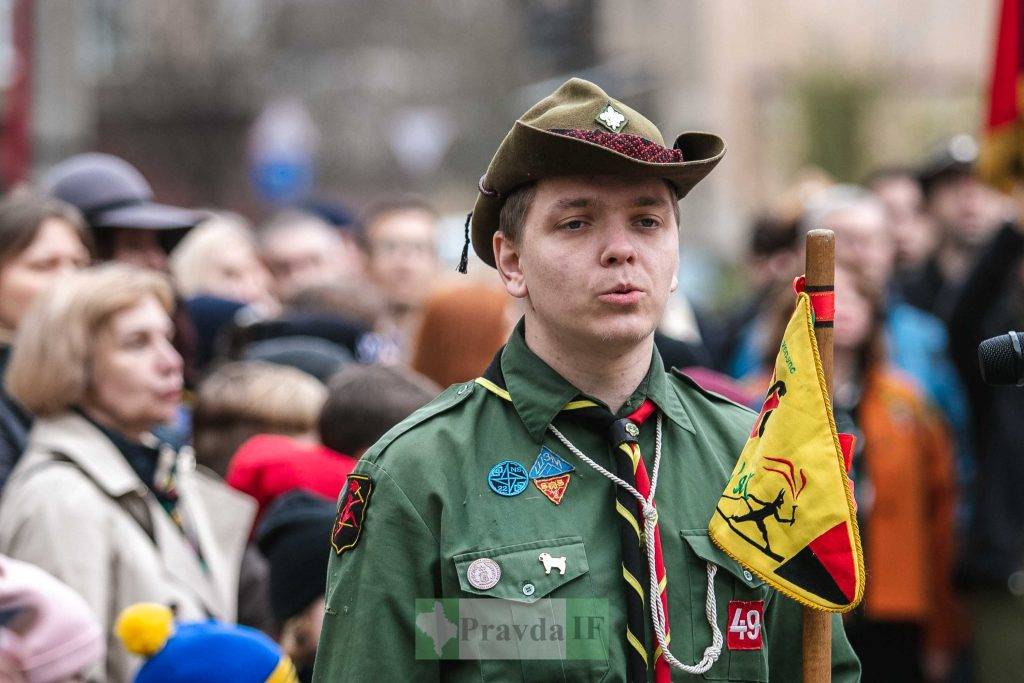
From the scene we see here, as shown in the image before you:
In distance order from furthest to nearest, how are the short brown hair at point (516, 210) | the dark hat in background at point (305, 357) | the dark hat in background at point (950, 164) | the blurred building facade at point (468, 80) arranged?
the blurred building facade at point (468, 80), the dark hat in background at point (950, 164), the dark hat in background at point (305, 357), the short brown hair at point (516, 210)

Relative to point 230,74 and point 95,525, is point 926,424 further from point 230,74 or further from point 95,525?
point 230,74

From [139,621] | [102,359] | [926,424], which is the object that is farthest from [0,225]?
[926,424]

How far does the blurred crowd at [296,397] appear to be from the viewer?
4266mm

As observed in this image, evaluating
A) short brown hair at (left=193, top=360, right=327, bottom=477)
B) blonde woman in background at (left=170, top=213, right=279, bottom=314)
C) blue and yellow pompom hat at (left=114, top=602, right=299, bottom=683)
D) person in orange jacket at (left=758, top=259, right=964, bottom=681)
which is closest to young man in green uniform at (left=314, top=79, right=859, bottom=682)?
blue and yellow pompom hat at (left=114, top=602, right=299, bottom=683)

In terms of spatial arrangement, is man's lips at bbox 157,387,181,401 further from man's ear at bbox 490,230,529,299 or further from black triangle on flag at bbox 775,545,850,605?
black triangle on flag at bbox 775,545,850,605

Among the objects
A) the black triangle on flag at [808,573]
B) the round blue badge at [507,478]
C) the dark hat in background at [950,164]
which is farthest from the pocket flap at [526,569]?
the dark hat in background at [950,164]

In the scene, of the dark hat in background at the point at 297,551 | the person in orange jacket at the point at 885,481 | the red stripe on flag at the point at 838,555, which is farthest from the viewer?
the person in orange jacket at the point at 885,481

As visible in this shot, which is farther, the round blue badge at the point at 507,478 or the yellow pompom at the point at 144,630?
the yellow pompom at the point at 144,630

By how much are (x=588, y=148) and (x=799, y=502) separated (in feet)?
2.35

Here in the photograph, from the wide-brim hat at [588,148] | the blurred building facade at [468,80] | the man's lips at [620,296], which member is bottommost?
the blurred building facade at [468,80]

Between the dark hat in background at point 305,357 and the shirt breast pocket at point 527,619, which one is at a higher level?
the shirt breast pocket at point 527,619

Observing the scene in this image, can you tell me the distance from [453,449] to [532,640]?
1.20 ft

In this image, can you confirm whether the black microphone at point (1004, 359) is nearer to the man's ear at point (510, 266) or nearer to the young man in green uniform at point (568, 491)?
the young man in green uniform at point (568, 491)

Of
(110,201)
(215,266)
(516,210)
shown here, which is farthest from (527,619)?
(215,266)
